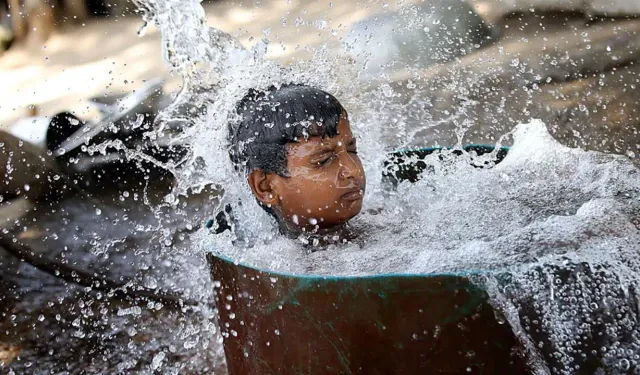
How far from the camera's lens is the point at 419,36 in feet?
12.7

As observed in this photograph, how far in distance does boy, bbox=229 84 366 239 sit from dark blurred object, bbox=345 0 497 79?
178 cm

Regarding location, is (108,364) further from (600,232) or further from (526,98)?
(526,98)

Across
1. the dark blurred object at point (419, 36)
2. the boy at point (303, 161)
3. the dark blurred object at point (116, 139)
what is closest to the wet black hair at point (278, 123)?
the boy at point (303, 161)

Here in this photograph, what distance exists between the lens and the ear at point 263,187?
81.6 inches

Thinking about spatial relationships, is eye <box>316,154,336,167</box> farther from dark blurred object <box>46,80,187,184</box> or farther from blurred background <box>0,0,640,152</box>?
blurred background <box>0,0,640,152</box>

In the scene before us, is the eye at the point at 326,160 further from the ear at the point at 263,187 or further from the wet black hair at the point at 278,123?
the ear at the point at 263,187

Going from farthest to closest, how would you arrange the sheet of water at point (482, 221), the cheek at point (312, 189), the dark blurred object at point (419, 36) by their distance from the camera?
the dark blurred object at point (419, 36), the cheek at point (312, 189), the sheet of water at point (482, 221)

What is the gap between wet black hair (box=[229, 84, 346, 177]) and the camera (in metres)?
2.00

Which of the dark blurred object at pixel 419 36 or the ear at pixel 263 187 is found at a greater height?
the ear at pixel 263 187

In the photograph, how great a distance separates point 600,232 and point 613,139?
2183mm

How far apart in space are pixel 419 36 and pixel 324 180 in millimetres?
2144

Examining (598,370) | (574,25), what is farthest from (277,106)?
(574,25)

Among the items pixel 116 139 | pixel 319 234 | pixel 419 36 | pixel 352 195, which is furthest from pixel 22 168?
pixel 419 36

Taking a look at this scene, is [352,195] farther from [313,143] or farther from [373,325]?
[373,325]
